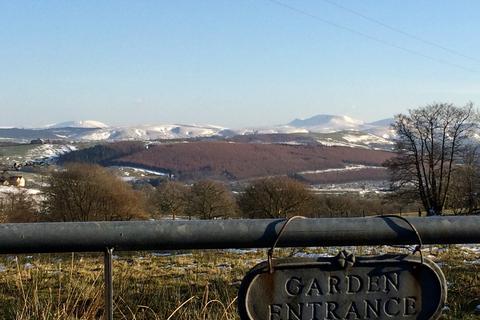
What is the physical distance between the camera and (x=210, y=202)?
55500mm

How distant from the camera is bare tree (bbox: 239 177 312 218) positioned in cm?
5100

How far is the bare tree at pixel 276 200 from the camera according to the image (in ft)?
167

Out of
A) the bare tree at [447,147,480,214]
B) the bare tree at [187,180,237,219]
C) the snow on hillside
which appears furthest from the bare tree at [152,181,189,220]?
the snow on hillside

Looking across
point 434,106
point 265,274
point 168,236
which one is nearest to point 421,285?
point 265,274

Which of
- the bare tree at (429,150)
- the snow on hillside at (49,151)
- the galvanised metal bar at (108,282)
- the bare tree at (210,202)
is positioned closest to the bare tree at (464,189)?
the bare tree at (429,150)

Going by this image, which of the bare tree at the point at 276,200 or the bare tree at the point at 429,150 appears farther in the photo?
the bare tree at the point at 429,150

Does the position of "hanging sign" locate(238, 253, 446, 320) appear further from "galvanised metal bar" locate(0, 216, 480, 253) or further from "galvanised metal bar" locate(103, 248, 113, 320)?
"galvanised metal bar" locate(103, 248, 113, 320)

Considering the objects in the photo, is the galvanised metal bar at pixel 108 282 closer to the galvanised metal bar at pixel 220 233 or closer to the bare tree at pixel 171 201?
the galvanised metal bar at pixel 220 233

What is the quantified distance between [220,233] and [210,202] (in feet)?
176

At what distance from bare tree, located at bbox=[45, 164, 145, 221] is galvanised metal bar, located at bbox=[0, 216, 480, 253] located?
4699cm

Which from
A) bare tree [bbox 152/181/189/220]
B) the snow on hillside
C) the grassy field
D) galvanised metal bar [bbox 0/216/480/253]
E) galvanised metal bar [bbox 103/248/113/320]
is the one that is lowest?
bare tree [bbox 152/181/189/220]

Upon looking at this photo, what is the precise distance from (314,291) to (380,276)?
21cm

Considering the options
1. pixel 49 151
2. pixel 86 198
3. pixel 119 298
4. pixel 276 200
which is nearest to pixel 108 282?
pixel 119 298

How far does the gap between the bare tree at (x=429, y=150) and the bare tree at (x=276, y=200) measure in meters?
9.92
